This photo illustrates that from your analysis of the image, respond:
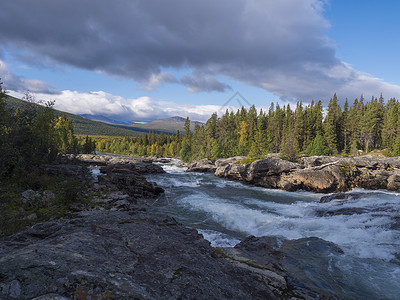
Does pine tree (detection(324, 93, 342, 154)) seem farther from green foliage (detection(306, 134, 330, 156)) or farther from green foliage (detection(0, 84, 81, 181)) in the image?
green foliage (detection(0, 84, 81, 181))

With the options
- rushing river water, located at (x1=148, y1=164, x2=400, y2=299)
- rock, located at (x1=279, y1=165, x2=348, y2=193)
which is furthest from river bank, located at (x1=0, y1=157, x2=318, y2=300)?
rock, located at (x1=279, y1=165, x2=348, y2=193)

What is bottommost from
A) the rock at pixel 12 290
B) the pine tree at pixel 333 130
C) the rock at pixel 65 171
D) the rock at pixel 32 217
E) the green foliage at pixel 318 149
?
the rock at pixel 65 171

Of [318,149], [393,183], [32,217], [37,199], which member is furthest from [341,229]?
[318,149]

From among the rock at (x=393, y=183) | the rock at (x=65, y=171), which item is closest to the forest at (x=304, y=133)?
the rock at (x=393, y=183)

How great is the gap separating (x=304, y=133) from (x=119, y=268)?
290ft

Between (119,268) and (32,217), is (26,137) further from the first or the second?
(119,268)

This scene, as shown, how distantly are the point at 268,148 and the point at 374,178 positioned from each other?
52.0m

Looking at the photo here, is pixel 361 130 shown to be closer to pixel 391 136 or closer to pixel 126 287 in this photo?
pixel 391 136

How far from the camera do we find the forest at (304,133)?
75062mm

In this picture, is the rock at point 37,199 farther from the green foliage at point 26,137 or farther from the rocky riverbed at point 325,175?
the rocky riverbed at point 325,175

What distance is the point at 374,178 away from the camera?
128ft

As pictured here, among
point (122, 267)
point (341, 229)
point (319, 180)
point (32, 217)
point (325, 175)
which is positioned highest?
point (122, 267)

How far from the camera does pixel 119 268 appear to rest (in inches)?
183

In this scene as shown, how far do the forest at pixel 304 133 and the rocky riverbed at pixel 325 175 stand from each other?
17.8 metres
